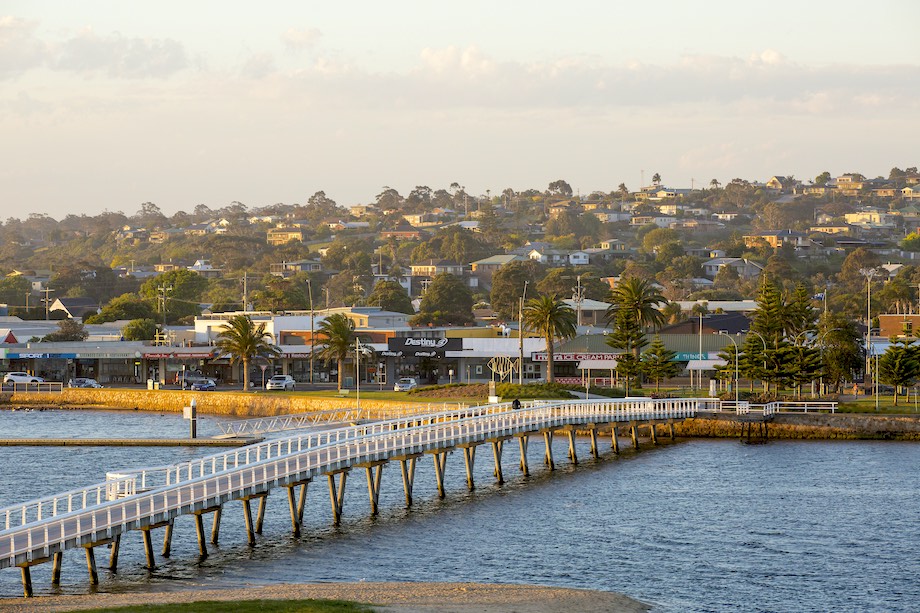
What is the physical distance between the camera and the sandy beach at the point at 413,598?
133ft

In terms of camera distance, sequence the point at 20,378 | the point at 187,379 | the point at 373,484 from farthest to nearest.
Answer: the point at 20,378, the point at 187,379, the point at 373,484

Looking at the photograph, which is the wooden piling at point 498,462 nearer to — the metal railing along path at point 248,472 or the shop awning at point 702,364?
the metal railing along path at point 248,472

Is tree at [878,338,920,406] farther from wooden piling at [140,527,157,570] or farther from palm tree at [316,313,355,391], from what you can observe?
wooden piling at [140,527,157,570]

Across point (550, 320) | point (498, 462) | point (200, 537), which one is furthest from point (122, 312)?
point (200, 537)

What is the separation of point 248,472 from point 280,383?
213 ft

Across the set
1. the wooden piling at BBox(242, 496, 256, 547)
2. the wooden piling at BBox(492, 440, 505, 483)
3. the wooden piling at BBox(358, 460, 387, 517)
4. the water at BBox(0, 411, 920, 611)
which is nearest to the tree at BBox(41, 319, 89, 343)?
the water at BBox(0, 411, 920, 611)

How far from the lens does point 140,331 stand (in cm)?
15150

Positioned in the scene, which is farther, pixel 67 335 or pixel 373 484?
pixel 67 335

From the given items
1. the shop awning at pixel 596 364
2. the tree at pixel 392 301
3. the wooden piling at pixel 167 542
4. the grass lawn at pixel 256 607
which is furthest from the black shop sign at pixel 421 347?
the grass lawn at pixel 256 607

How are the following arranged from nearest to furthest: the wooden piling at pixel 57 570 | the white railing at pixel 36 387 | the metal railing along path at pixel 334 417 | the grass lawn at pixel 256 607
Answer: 1. the grass lawn at pixel 256 607
2. the wooden piling at pixel 57 570
3. the metal railing along path at pixel 334 417
4. the white railing at pixel 36 387

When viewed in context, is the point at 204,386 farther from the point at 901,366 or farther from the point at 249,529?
the point at 249,529

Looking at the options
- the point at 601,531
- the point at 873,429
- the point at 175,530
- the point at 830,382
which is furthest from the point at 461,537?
the point at 830,382

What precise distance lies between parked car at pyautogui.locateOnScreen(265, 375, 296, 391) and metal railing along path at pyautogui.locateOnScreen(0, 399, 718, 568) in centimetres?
3678

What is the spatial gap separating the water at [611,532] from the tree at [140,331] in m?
68.3
